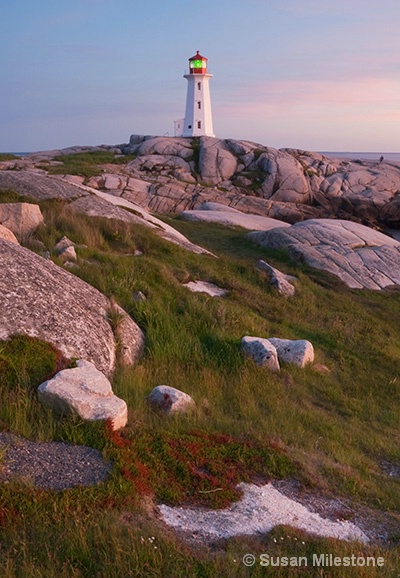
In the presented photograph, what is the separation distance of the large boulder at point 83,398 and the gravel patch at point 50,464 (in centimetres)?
56

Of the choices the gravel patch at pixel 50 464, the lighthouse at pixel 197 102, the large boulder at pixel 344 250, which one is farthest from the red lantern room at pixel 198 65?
the gravel patch at pixel 50 464

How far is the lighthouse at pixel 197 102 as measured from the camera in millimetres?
73875

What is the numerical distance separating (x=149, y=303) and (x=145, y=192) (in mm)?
34461

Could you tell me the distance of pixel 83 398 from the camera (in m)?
6.78

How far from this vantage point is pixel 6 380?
24.0ft

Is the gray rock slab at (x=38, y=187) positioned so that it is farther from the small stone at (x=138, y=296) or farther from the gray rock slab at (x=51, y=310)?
the gray rock slab at (x=51, y=310)

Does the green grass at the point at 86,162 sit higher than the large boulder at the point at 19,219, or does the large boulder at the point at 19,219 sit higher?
the green grass at the point at 86,162

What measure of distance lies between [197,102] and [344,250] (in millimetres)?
56460

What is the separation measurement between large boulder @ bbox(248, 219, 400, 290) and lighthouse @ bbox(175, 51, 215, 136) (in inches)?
2011

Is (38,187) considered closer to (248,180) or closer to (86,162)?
(248,180)

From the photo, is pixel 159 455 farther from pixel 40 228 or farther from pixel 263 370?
pixel 40 228

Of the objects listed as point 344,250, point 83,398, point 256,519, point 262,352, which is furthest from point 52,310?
point 344,250

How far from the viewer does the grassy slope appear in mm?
4523

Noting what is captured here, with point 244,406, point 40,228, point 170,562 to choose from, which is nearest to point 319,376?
point 244,406
